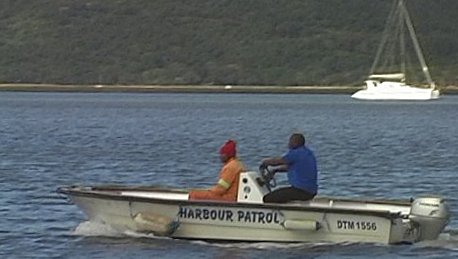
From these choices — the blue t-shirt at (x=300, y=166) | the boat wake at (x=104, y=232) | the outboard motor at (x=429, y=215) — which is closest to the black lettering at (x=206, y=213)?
the boat wake at (x=104, y=232)

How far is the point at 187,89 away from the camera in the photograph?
6152 inches

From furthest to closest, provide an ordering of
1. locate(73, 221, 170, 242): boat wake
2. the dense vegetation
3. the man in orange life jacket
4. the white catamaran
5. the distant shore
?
the dense vegetation
the distant shore
the white catamaran
locate(73, 221, 170, 242): boat wake
the man in orange life jacket

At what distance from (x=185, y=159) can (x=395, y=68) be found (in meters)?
107

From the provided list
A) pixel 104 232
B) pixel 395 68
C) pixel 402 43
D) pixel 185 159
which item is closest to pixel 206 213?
pixel 104 232

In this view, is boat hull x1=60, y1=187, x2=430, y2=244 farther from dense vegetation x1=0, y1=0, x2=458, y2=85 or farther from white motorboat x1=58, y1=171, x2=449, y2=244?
dense vegetation x1=0, y1=0, x2=458, y2=85

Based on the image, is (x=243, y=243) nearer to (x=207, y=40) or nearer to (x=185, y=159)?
(x=185, y=159)

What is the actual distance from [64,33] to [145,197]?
144788 millimetres

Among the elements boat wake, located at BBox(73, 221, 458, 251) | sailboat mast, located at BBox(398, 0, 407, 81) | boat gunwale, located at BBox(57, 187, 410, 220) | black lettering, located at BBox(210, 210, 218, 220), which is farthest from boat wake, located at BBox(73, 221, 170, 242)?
sailboat mast, located at BBox(398, 0, 407, 81)

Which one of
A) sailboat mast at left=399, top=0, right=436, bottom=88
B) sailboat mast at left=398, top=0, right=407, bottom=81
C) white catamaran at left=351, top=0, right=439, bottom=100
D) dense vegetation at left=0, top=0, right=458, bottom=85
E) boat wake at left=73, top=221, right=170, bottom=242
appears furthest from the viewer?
dense vegetation at left=0, top=0, right=458, bottom=85

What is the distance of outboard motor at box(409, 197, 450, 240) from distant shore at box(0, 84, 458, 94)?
130 metres

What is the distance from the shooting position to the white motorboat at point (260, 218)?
22.5m

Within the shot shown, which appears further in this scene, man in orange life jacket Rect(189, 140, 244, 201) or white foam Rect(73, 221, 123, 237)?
white foam Rect(73, 221, 123, 237)

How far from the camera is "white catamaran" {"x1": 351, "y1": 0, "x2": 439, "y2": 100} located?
422ft

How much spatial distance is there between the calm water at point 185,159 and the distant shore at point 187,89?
4388cm
